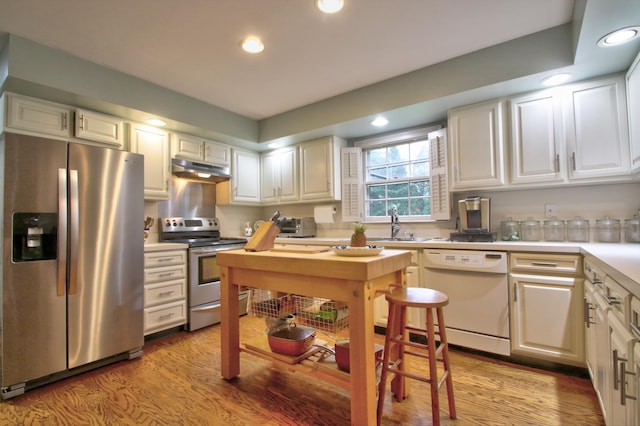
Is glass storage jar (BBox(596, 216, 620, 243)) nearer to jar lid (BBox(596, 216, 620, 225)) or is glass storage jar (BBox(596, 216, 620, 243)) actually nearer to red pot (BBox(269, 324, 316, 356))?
jar lid (BBox(596, 216, 620, 225))

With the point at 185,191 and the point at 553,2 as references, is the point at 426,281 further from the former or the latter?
the point at 185,191

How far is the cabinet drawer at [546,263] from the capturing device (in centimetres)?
204

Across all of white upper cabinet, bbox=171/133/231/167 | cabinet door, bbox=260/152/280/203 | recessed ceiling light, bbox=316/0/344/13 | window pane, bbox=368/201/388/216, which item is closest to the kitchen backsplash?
window pane, bbox=368/201/388/216

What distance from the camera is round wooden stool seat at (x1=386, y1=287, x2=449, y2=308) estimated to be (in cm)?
142

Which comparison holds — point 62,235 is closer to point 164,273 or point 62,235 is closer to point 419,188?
point 164,273

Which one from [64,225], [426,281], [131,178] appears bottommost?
[426,281]

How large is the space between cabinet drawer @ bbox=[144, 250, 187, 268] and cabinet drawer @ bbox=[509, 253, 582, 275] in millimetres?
3051

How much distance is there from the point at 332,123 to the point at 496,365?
2703 mm

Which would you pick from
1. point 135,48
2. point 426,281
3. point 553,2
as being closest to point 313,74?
point 135,48

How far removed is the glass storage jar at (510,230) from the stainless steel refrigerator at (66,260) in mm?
3281

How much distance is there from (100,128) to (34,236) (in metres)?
1.20

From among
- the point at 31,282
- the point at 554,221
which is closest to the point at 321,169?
the point at 554,221

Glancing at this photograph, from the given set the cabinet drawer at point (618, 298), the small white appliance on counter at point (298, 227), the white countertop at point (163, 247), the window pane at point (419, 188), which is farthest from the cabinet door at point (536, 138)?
the white countertop at point (163, 247)

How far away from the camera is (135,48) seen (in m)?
2.34
